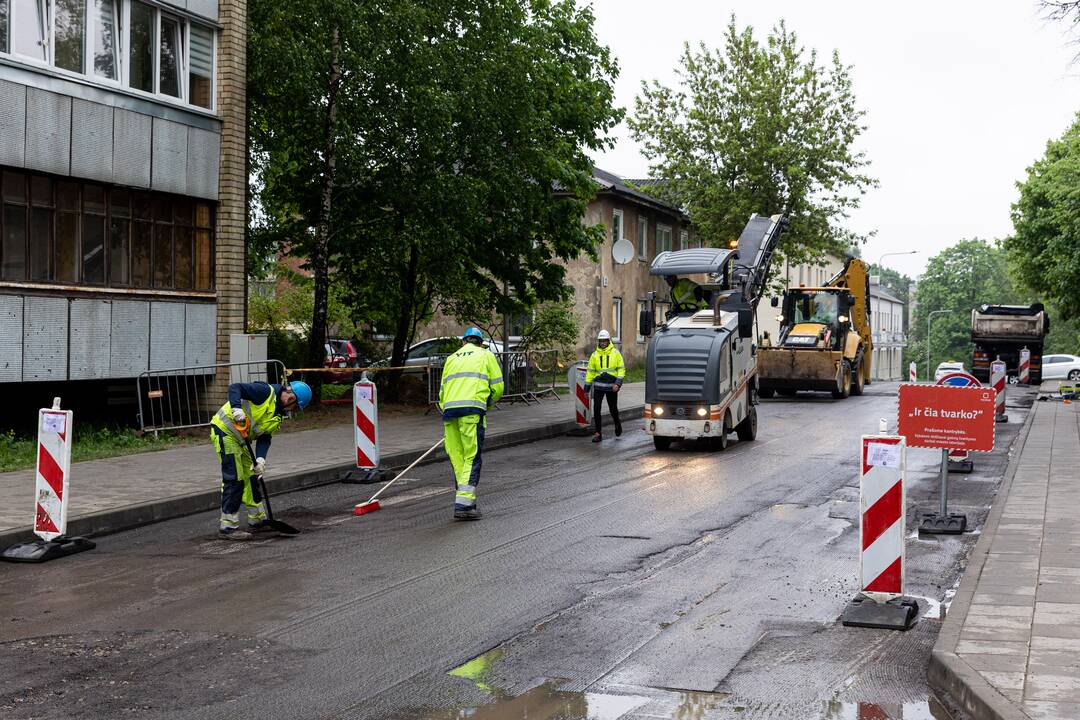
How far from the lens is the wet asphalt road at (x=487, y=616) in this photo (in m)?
5.64

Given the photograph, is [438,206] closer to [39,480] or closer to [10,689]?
[39,480]

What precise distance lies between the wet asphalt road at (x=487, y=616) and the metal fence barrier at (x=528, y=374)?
43.1 feet

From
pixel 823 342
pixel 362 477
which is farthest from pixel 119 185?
pixel 823 342

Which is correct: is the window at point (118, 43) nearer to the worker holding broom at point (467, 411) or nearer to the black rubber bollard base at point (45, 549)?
the worker holding broom at point (467, 411)

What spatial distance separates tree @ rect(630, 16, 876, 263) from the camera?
155 ft

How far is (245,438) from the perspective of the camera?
10203 mm

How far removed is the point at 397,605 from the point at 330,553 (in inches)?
78.7

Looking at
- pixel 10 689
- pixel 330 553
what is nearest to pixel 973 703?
pixel 10 689

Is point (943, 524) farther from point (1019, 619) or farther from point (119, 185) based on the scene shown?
point (119, 185)

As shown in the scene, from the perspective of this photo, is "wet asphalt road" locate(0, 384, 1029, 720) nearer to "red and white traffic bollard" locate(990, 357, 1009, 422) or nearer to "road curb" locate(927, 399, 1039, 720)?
"road curb" locate(927, 399, 1039, 720)

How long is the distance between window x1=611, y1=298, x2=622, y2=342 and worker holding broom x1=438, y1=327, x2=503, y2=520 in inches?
1256

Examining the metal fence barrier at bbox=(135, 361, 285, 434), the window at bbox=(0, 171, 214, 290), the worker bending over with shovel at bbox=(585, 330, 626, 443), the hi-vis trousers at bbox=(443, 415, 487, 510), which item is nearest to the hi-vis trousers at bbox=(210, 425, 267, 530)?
the hi-vis trousers at bbox=(443, 415, 487, 510)

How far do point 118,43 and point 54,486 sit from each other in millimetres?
10025

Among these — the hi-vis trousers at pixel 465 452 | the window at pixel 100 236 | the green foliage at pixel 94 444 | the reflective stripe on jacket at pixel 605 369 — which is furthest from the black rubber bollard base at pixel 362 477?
the reflective stripe on jacket at pixel 605 369
